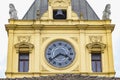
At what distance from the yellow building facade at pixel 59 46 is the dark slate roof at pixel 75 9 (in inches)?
48.4

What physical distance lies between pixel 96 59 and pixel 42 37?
5.00 meters

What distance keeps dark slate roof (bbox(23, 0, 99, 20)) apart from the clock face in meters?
3.53

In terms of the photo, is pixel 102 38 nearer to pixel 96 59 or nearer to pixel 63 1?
pixel 96 59

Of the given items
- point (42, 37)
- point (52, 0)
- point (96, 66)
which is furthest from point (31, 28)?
point (96, 66)

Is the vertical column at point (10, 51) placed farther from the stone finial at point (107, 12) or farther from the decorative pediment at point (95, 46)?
the stone finial at point (107, 12)

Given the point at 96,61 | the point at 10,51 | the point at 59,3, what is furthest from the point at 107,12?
the point at 10,51

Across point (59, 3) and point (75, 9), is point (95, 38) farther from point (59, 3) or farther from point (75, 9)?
point (59, 3)

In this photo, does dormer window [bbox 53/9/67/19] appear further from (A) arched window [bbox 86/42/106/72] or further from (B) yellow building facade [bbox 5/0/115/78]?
(A) arched window [bbox 86/42/106/72]

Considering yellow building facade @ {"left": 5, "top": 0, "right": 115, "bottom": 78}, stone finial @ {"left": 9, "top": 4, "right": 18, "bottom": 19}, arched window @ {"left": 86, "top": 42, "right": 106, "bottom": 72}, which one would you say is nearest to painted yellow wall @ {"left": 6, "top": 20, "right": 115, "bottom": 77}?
yellow building facade @ {"left": 5, "top": 0, "right": 115, "bottom": 78}

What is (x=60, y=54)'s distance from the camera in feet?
125

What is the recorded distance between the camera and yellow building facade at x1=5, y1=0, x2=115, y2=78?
3747 cm

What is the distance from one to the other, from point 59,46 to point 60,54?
88 cm

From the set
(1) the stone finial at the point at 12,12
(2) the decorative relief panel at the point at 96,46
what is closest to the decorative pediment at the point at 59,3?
(1) the stone finial at the point at 12,12

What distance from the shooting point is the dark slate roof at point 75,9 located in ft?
135
